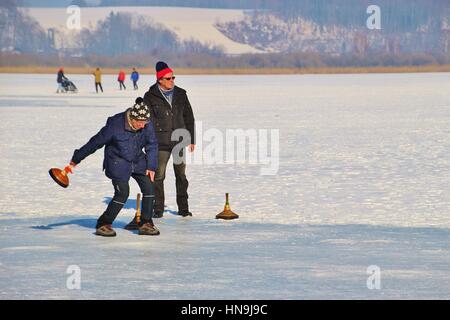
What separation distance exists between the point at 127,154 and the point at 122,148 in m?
0.08

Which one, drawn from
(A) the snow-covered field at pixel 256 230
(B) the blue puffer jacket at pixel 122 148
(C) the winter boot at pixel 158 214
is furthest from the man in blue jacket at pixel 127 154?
(C) the winter boot at pixel 158 214

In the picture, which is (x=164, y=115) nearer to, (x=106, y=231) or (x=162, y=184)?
(x=162, y=184)

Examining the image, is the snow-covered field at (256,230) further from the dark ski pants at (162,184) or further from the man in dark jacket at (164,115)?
the man in dark jacket at (164,115)

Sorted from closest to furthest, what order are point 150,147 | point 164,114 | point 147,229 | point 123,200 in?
point 150,147, point 123,200, point 147,229, point 164,114

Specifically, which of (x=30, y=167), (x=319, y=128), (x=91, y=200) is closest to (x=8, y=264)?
(x=91, y=200)

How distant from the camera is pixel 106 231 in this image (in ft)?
33.4

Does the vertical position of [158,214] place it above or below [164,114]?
below

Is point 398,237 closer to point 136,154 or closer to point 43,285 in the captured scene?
point 136,154

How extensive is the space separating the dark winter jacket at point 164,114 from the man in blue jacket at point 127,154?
107 cm
